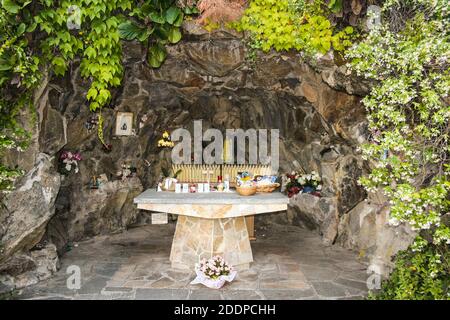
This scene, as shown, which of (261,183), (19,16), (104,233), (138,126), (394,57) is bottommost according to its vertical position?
(104,233)

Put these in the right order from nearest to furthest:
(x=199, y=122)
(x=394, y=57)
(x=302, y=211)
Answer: (x=394, y=57), (x=302, y=211), (x=199, y=122)

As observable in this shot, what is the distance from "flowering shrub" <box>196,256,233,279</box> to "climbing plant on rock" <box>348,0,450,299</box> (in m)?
2.26

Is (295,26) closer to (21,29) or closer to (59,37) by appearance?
(59,37)

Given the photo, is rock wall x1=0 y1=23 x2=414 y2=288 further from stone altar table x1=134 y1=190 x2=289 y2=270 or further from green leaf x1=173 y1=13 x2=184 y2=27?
stone altar table x1=134 y1=190 x2=289 y2=270

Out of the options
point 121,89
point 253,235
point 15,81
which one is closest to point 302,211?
point 253,235

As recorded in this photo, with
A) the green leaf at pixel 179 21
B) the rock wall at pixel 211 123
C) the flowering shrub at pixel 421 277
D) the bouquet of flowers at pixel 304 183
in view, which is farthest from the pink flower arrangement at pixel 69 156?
the flowering shrub at pixel 421 277

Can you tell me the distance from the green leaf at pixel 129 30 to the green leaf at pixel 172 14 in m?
0.48

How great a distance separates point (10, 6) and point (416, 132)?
18.6ft

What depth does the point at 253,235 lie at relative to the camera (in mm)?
8422

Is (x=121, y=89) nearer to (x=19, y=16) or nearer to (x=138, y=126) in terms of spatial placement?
(x=138, y=126)

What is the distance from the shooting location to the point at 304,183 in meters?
9.13

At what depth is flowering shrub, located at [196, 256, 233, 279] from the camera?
5375 millimetres

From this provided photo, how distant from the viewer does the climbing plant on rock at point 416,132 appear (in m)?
3.99
